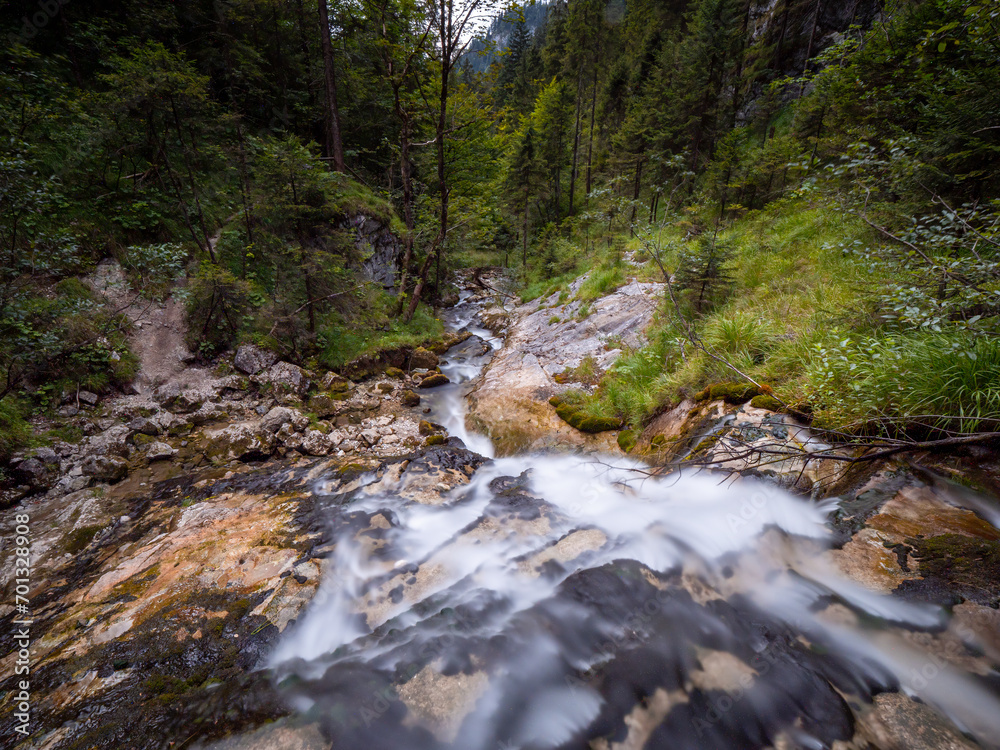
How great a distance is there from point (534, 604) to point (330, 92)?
14433mm

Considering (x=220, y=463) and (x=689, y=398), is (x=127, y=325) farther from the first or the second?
(x=689, y=398)

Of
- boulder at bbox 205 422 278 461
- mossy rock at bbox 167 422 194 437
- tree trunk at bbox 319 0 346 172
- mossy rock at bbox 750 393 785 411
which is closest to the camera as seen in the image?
mossy rock at bbox 750 393 785 411

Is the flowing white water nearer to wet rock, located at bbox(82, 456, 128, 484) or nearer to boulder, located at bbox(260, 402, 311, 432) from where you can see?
boulder, located at bbox(260, 402, 311, 432)

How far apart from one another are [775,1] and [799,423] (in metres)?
29.1

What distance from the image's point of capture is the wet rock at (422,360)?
382 inches

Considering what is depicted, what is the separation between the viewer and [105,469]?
4887 millimetres

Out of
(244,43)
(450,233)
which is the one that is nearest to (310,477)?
(450,233)

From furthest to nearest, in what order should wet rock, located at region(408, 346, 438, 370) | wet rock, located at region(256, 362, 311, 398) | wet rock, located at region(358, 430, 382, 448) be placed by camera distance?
1. wet rock, located at region(408, 346, 438, 370)
2. wet rock, located at region(256, 362, 311, 398)
3. wet rock, located at region(358, 430, 382, 448)

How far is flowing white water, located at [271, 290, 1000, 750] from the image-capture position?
188 centimetres

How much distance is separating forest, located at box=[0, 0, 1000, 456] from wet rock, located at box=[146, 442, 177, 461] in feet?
4.35

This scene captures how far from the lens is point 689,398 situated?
4.55m

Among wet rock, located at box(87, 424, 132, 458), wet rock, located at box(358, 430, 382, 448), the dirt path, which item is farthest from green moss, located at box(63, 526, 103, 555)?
the dirt path

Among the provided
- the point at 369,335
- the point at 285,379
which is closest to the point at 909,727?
the point at 285,379

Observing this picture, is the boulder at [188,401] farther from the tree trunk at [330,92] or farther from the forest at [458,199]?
the tree trunk at [330,92]
